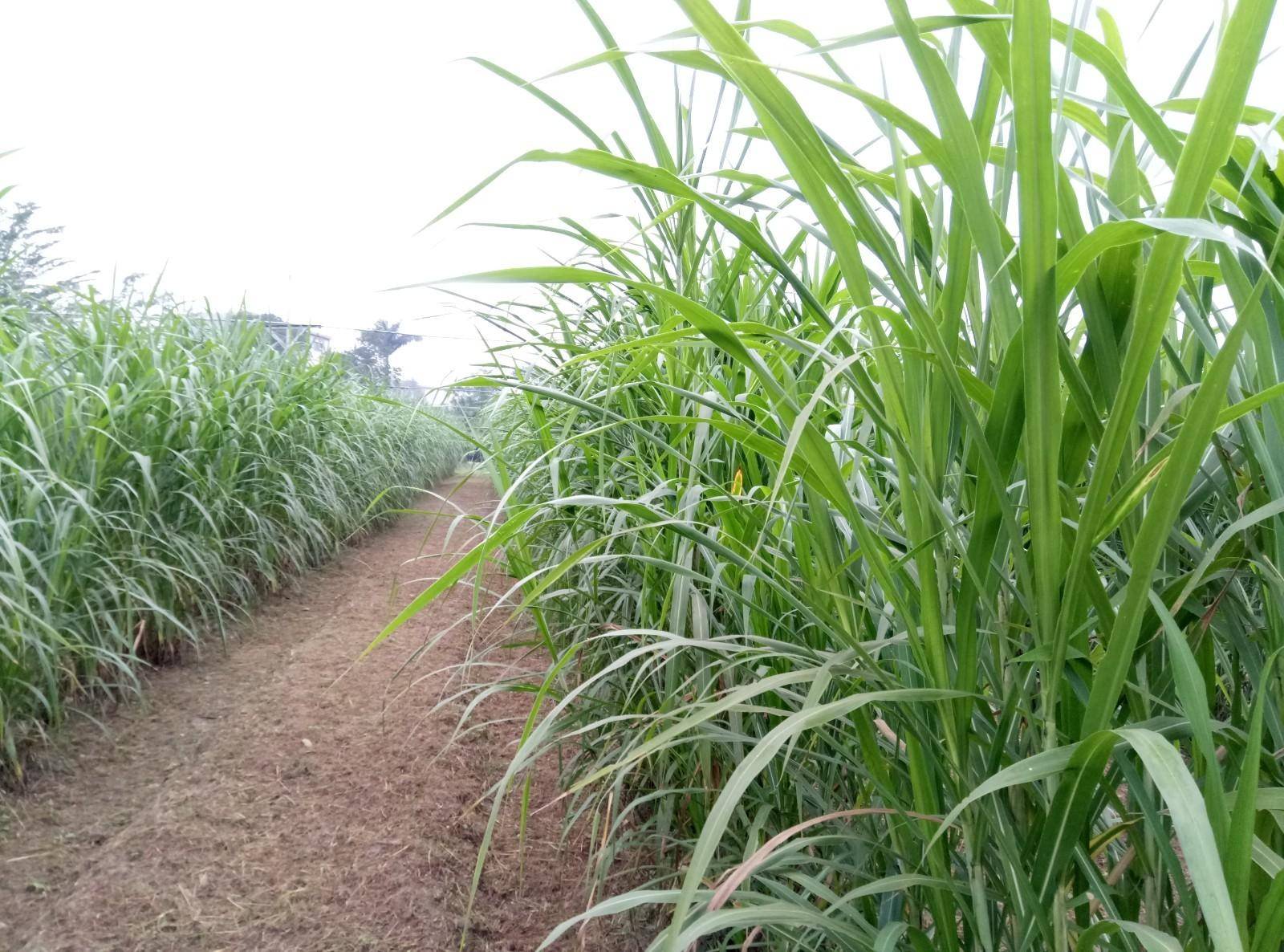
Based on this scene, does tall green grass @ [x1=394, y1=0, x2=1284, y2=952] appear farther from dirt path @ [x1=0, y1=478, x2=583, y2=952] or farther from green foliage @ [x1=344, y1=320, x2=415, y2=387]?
green foliage @ [x1=344, y1=320, x2=415, y2=387]

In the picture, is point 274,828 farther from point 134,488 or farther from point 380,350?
point 380,350

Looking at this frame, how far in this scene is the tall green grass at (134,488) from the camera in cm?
158

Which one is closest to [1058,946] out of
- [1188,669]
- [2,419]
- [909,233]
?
[1188,669]

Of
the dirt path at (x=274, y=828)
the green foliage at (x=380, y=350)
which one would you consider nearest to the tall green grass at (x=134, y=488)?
the dirt path at (x=274, y=828)

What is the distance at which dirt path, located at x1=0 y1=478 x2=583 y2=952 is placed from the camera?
115 centimetres

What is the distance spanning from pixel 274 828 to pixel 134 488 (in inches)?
41.9

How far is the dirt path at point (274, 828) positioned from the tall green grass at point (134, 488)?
18 centimetres

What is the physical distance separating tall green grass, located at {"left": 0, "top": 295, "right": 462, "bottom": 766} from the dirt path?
0.57ft

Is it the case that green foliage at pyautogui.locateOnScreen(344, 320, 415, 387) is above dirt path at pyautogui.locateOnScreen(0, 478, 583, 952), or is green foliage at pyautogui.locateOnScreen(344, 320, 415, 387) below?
above

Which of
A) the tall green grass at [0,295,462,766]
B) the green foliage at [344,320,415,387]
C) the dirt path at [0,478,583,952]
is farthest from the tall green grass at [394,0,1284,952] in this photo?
the green foliage at [344,320,415,387]

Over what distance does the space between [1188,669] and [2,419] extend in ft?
6.85

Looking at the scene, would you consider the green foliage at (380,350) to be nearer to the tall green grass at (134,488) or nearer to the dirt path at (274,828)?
the tall green grass at (134,488)

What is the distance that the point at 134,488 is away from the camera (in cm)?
198

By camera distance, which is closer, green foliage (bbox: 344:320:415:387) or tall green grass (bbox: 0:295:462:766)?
tall green grass (bbox: 0:295:462:766)
